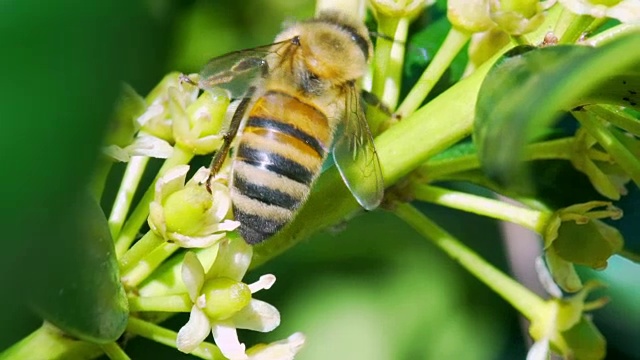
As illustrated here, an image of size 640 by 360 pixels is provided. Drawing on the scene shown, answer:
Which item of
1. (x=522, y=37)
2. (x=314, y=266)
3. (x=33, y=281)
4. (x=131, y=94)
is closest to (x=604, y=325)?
(x=314, y=266)

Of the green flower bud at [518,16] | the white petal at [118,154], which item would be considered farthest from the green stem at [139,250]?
the green flower bud at [518,16]

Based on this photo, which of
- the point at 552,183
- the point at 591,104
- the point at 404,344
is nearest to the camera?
the point at 591,104

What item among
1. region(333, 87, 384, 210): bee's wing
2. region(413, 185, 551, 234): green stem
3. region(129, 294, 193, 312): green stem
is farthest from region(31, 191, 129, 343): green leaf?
region(413, 185, 551, 234): green stem

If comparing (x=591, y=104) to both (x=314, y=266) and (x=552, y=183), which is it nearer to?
(x=552, y=183)

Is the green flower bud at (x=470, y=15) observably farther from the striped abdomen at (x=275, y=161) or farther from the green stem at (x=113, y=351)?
the green stem at (x=113, y=351)

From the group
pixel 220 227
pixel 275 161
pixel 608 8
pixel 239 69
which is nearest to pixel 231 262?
pixel 220 227

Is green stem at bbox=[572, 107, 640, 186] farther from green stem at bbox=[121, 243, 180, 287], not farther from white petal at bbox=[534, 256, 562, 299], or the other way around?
green stem at bbox=[121, 243, 180, 287]
